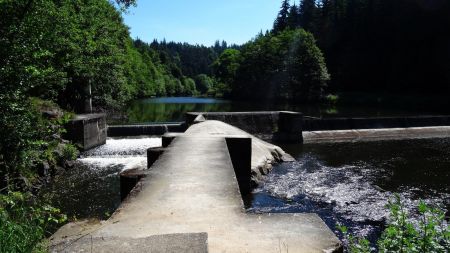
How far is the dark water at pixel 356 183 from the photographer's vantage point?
9133mm

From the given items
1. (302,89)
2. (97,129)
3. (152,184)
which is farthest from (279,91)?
(152,184)

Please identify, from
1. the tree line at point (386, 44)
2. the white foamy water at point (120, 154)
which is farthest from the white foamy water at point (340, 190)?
the tree line at point (386, 44)

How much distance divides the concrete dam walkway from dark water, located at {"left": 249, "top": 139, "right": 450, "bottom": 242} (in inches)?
140

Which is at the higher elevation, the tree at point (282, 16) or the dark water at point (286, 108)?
the tree at point (282, 16)

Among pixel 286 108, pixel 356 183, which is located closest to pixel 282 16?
pixel 286 108

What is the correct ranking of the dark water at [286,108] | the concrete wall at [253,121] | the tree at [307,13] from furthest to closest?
1. the tree at [307,13]
2. the dark water at [286,108]
3. the concrete wall at [253,121]

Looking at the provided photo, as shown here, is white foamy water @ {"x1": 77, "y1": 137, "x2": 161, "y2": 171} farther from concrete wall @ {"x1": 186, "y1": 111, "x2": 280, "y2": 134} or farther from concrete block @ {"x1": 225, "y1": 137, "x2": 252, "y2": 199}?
concrete block @ {"x1": 225, "y1": 137, "x2": 252, "y2": 199}

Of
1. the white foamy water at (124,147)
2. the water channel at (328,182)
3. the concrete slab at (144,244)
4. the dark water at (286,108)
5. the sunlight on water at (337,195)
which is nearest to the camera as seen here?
the concrete slab at (144,244)

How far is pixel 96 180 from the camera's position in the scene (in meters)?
12.5

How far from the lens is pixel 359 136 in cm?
2097

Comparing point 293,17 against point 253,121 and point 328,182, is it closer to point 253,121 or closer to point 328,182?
point 253,121

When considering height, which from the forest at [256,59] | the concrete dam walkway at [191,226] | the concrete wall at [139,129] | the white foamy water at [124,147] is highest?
the forest at [256,59]

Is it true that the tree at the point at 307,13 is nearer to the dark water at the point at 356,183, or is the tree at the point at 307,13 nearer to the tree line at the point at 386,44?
the tree line at the point at 386,44

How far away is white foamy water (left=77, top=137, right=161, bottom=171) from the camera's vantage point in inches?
574
